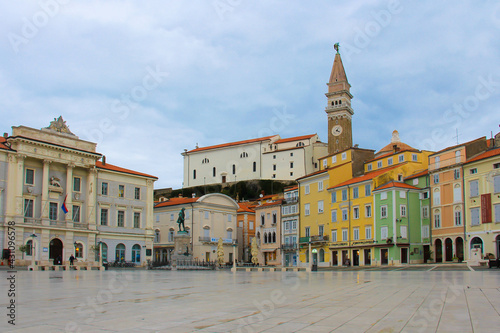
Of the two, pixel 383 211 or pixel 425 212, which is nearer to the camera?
pixel 425 212

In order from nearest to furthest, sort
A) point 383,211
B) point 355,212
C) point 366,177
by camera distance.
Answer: point 383,211
point 366,177
point 355,212

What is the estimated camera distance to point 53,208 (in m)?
58.8

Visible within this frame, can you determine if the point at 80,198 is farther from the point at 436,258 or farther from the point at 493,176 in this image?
the point at 493,176

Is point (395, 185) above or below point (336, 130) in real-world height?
below

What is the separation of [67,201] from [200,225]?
77.4ft

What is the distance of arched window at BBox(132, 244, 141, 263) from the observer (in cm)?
6638

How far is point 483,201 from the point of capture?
4922cm

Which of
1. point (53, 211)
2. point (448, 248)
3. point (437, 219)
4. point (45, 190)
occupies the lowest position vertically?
point (448, 248)

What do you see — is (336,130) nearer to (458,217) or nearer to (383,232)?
(383,232)

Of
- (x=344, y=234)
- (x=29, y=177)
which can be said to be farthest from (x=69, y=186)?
(x=344, y=234)

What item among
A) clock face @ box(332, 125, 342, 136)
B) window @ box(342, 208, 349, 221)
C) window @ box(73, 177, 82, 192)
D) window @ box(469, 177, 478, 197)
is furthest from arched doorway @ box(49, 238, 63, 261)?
clock face @ box(332, 125, 342, 136)

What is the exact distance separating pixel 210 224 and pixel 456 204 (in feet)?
127

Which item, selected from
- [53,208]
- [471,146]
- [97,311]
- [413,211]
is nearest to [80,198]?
[53,208]

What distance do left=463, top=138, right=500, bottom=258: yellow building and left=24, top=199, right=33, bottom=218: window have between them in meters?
46.3
